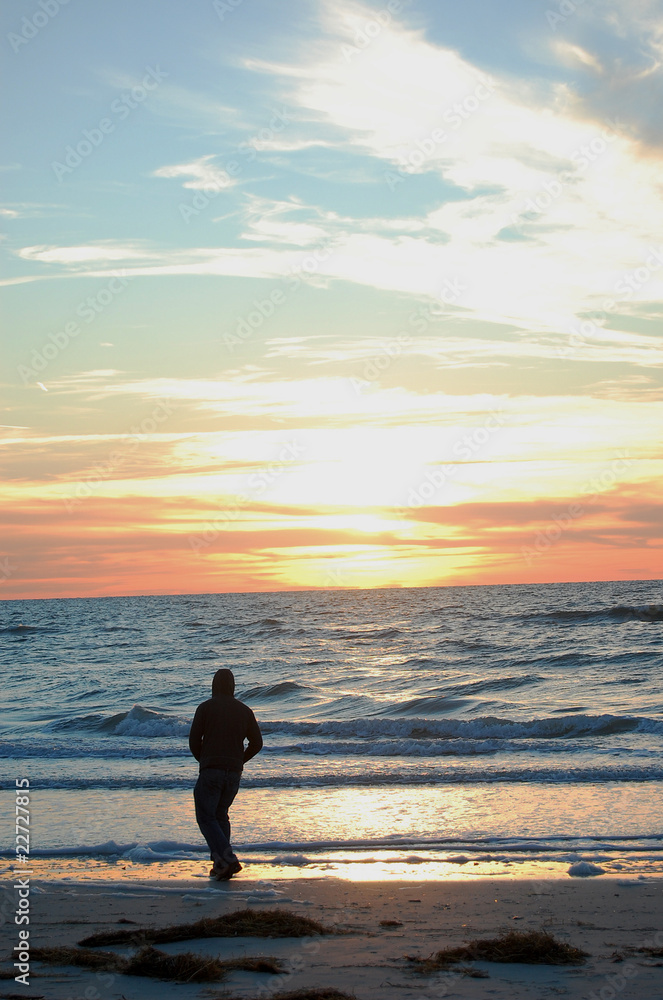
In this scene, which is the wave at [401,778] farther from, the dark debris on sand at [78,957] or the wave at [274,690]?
the wave at [274,690]

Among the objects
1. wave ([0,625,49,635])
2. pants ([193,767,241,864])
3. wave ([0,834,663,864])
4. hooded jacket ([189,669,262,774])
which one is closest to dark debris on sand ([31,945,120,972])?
pants ([193,767,241,864])

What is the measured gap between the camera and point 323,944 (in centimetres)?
539

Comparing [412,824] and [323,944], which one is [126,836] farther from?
[323,944]

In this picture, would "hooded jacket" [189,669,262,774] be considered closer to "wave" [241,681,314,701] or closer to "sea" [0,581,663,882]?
"sea" [0,581,663,882]

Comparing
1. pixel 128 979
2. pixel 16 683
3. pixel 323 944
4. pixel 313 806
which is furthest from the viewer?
pixel 16 683

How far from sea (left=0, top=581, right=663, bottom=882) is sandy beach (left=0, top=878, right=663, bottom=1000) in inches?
21.2

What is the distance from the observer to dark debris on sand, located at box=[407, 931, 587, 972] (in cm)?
497

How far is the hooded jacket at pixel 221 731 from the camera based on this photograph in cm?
748

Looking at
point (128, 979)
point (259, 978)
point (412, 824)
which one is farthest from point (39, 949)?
point (412, 824)

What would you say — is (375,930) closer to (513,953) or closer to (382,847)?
(513,953)

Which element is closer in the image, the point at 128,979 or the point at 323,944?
the point at 128,979

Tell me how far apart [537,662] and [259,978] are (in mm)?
24595

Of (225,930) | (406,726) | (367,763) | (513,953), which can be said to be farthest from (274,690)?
(513,953)

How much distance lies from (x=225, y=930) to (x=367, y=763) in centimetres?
807
